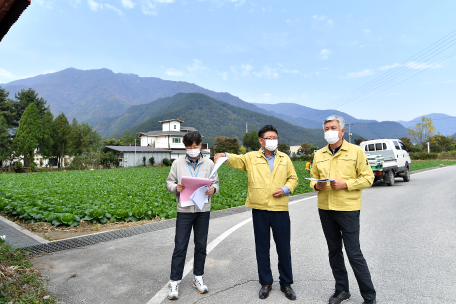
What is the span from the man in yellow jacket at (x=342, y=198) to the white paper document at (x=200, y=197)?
1269 millimetres

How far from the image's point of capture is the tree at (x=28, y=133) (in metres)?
40.3

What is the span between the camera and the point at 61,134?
47781 millimetres

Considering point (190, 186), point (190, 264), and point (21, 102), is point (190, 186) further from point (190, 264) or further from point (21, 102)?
point (21, 102)

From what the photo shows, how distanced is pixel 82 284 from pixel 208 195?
197 centimetres

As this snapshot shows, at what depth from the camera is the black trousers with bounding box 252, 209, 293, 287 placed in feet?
10.8

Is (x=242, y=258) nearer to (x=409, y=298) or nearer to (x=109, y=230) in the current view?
(x=409, y=298)

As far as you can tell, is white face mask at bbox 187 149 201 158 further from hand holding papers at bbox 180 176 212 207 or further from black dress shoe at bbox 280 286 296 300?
black dress shoe at bbox 280 286 296 300

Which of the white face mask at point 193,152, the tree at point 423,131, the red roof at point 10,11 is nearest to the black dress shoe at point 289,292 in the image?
the white face mask at point 193,152

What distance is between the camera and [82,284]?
354cm

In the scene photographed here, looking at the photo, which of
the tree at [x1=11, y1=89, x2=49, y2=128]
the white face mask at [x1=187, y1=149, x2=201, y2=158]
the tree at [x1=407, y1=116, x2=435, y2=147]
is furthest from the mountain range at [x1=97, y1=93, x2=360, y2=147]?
the white face mask at [x1=187, y1=149, x2=201, y2=158]

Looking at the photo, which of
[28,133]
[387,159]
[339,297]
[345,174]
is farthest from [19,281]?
[28,133]

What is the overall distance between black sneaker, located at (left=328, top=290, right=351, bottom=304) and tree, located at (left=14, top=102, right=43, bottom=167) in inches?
1886

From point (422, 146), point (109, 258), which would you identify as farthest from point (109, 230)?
point (422, 146)

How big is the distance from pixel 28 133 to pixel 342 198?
48.3 meters
